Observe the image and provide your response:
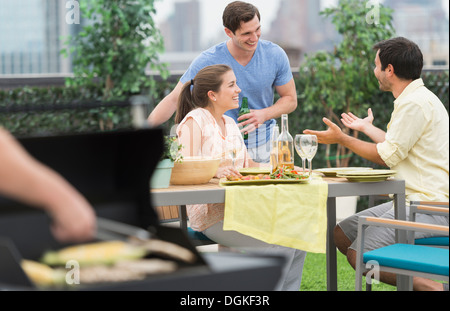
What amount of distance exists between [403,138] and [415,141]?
1.7 inches

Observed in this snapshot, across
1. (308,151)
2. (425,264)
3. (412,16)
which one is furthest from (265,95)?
(412,16)

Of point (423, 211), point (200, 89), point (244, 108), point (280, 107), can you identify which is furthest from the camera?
point (280, 107)

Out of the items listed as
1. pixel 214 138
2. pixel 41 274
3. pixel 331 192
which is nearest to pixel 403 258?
pixel 331 192

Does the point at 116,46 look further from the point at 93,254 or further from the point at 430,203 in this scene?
the point at 93,254

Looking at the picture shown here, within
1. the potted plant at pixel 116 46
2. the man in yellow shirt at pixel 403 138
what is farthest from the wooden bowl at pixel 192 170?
the potted plant at pixel 116 46

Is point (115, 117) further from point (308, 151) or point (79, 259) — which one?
point (308, 151)

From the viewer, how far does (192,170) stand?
2.18 m

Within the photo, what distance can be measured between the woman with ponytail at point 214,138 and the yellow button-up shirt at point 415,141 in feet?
1.72

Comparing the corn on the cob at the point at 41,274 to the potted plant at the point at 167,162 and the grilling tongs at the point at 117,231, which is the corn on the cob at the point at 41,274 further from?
the potted plant at the point at 167,162

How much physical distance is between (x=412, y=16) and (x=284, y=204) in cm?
488

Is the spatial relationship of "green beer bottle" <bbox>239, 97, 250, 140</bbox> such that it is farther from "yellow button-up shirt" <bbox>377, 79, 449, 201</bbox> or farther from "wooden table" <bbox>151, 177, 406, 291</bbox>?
"yellow button-up shirt" <bbox>377, 79, 449, 201</bbox>

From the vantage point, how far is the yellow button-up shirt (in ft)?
7.04

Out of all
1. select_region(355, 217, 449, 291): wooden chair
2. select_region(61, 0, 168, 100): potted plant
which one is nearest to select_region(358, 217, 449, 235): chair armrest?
select_region(355, 217, 449, 291): wooden chair

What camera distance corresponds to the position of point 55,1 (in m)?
6.59
